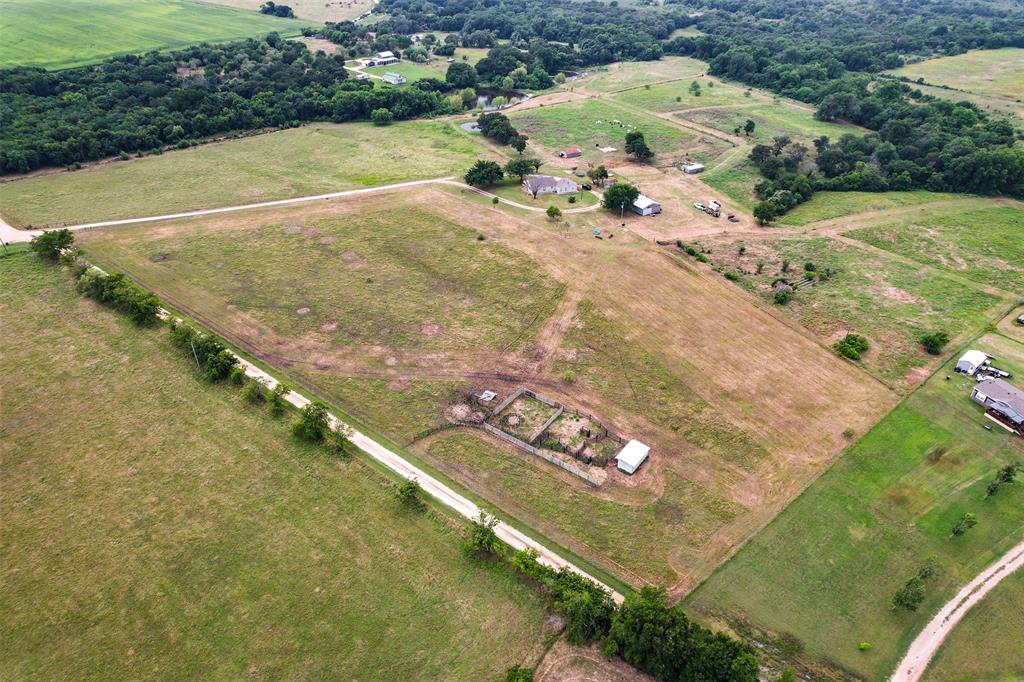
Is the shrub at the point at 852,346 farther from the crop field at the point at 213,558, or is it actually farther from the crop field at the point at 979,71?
the crop field at the point at 979,71

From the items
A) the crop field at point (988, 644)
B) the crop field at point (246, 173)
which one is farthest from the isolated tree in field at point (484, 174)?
the crop field at point (988, 644)

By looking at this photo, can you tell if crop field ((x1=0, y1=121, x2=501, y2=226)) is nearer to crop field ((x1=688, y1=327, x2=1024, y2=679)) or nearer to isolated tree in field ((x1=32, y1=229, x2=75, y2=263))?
isolated tree in field ((x1=32, y1=229, x2=75, y2=263))

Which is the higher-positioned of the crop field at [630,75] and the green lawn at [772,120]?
the crop field at [630,75]

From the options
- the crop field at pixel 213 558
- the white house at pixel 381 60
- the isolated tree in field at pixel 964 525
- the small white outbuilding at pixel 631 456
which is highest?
the white house at pixel 381 60

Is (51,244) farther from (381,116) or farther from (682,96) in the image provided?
(682,96)

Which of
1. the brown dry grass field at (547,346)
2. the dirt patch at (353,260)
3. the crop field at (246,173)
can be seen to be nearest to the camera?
the brown dry grass field at (547,346)

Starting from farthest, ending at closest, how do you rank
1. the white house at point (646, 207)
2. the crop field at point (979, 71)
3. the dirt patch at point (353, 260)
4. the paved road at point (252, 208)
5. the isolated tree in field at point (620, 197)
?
the crop field at point (979, 71)
the white house at point (646, 207)
the isolated tree in field at point (620, 197)
the paved road at point (252, 208)
the dirt patch at point (353, 260)

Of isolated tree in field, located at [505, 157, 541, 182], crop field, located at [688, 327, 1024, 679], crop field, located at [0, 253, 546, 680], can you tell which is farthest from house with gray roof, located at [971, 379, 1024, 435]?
Result: isolated tree in field, located at [505, 157, 541, 182]
